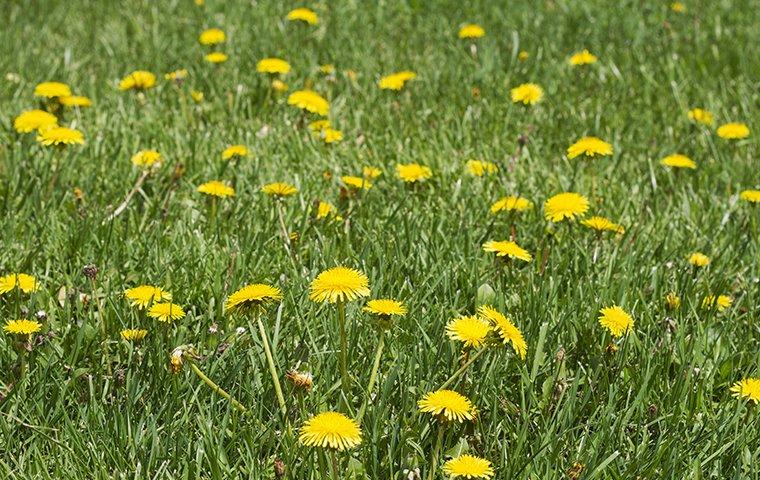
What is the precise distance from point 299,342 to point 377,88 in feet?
6.51

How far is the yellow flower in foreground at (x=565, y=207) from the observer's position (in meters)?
2.41

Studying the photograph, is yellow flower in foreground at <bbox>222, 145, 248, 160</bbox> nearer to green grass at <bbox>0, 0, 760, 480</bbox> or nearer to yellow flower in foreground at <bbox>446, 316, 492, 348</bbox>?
green grass at <bbox>0, 0, 760, 480</bbox>

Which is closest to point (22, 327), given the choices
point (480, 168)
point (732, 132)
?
point (480, 168)

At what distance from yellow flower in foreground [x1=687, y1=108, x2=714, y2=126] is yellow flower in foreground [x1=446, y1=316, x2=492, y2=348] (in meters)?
2.07

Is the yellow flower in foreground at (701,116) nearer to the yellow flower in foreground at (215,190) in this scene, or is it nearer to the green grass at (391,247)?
the green grass at (391,247)

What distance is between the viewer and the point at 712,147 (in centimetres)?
336

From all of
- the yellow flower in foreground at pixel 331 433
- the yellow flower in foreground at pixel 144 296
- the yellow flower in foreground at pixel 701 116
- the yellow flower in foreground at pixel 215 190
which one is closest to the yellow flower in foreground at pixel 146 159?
Answer: the yellow flower in foreground at pixel 215 190

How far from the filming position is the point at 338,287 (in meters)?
1.69

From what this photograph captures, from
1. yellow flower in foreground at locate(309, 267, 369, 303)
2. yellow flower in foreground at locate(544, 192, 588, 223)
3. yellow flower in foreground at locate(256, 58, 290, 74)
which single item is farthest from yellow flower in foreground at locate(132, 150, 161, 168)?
yellow flower in foreground at locate(309, 267, 369, 303)

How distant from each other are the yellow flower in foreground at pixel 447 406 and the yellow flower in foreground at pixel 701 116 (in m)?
2.22

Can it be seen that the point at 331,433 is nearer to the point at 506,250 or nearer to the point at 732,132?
the point at 506,250

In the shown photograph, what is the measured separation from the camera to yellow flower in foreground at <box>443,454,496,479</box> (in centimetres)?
156

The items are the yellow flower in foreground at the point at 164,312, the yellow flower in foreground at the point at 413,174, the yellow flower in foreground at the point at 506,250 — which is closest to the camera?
the yellow flower in foreground at the point at 164,312

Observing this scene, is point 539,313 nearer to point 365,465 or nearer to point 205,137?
point 365,465
